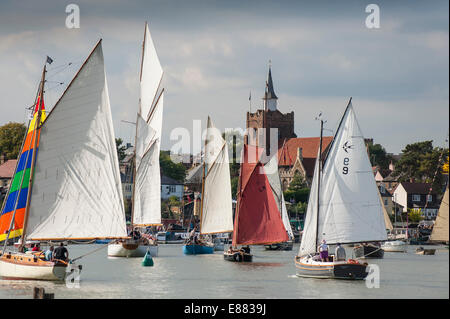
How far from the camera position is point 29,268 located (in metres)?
58.6

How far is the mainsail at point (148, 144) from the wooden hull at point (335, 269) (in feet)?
141

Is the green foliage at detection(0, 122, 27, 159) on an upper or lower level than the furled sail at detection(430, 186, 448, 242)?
upper

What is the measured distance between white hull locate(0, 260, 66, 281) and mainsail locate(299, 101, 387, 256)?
19532 mm

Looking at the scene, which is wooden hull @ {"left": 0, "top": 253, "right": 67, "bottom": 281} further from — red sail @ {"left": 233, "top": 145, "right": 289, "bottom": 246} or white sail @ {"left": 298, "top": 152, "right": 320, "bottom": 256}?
red sail @ {"left": 233, "top": 145, "right": 289, "bottom": 246}

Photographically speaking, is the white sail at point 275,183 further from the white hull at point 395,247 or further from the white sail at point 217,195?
the white sail at point 217,195

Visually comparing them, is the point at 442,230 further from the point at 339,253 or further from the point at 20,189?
the point at 20,189

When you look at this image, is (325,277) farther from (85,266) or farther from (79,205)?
(85,266)

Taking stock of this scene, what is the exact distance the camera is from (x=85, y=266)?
277 ft

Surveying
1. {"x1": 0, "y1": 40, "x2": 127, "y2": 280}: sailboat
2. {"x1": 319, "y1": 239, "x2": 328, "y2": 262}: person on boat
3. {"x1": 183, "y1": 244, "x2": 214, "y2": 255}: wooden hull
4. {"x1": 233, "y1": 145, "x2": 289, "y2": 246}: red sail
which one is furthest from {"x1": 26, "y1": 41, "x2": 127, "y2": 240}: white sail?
{"x1": 183, "y1": 244, "x2": 214, "y2": 255}: wooden hull

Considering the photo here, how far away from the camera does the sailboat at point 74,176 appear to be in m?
57.9

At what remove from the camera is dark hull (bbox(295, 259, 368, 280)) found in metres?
62.2

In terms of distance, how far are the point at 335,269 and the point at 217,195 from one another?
42.3 m
